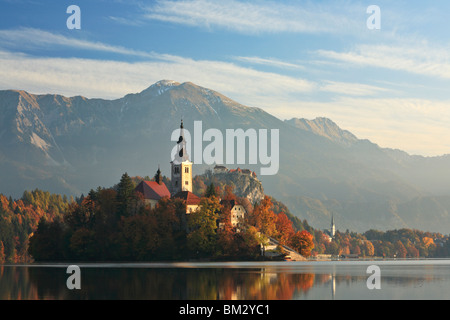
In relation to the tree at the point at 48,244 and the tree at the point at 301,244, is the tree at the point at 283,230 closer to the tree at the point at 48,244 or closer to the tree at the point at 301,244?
the tree at the point at 301,244

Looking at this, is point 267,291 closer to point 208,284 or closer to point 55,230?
point 208,284

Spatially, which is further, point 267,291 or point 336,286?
point 336,286

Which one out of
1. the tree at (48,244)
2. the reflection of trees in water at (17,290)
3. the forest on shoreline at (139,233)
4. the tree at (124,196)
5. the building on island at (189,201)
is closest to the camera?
the reflection of trees in water at (17,290)

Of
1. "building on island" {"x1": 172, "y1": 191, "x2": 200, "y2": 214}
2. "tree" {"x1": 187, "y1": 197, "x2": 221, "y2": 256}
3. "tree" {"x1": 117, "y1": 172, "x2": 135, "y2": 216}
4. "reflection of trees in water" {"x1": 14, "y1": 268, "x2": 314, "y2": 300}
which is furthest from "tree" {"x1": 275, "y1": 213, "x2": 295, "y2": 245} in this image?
"reflection of trees in water" {"x1": 14, "y1": 268, "x2": 314, "y2": 300}

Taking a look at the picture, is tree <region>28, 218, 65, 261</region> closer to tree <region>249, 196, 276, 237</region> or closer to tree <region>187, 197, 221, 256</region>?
tree <region>187, 197, 221, 256</region>

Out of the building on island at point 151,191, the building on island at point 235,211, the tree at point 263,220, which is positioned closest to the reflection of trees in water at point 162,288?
the building on island at point 235,211

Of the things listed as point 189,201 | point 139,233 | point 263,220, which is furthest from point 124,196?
point 263,220

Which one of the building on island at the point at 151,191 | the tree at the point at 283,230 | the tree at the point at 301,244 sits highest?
the building on island at the point at 151,191

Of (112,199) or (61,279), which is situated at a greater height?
(112,199)

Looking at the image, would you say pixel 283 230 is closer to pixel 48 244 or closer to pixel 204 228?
pixel 204 228
